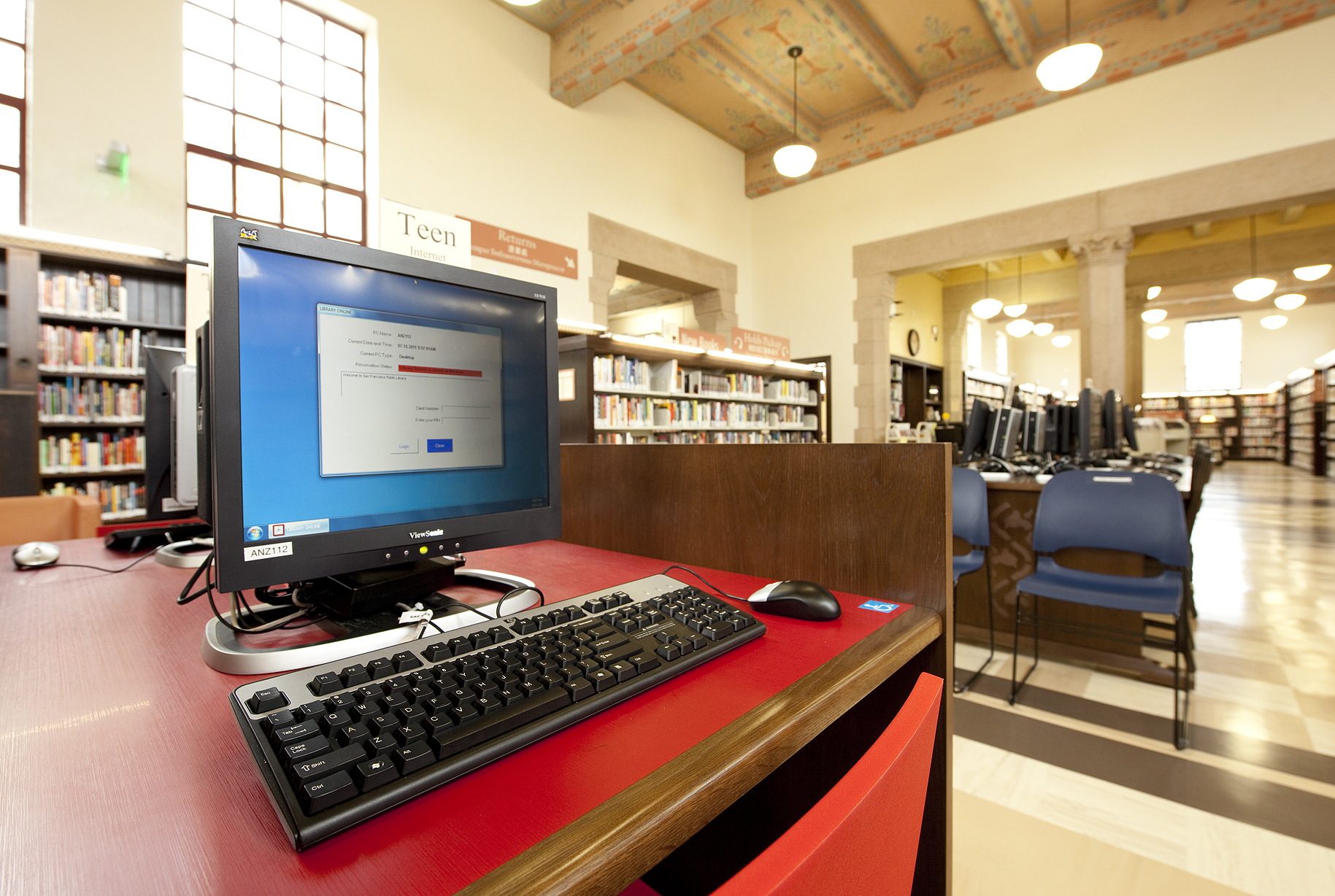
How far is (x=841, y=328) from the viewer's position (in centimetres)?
767

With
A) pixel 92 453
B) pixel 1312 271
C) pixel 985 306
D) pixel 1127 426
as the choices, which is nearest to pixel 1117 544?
pixel 1127 426

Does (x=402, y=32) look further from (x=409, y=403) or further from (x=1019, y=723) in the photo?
(x=1019, y=723)

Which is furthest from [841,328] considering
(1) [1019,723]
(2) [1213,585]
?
(1) [1019,723]

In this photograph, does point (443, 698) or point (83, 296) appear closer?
point (443, 698)

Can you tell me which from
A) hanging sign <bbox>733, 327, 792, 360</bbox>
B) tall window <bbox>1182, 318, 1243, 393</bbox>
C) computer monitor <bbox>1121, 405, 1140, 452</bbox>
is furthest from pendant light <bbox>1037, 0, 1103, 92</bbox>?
tall window <bbox>1182, 318, 1243, 393</bbox>

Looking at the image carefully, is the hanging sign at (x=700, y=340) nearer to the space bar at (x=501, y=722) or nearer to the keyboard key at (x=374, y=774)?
the space bar at (x=501, y=722)

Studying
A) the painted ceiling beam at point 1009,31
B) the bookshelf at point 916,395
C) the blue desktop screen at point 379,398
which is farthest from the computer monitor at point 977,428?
the bookshelf at point 916,395

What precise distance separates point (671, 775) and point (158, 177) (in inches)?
207

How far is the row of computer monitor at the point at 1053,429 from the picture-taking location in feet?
12.3

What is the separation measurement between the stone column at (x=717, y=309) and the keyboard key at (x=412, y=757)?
790cm

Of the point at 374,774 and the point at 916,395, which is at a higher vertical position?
the point at 916,395

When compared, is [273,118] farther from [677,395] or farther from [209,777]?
[209,777]

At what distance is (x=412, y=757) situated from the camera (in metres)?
0.40

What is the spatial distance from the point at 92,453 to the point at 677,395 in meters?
4.48
